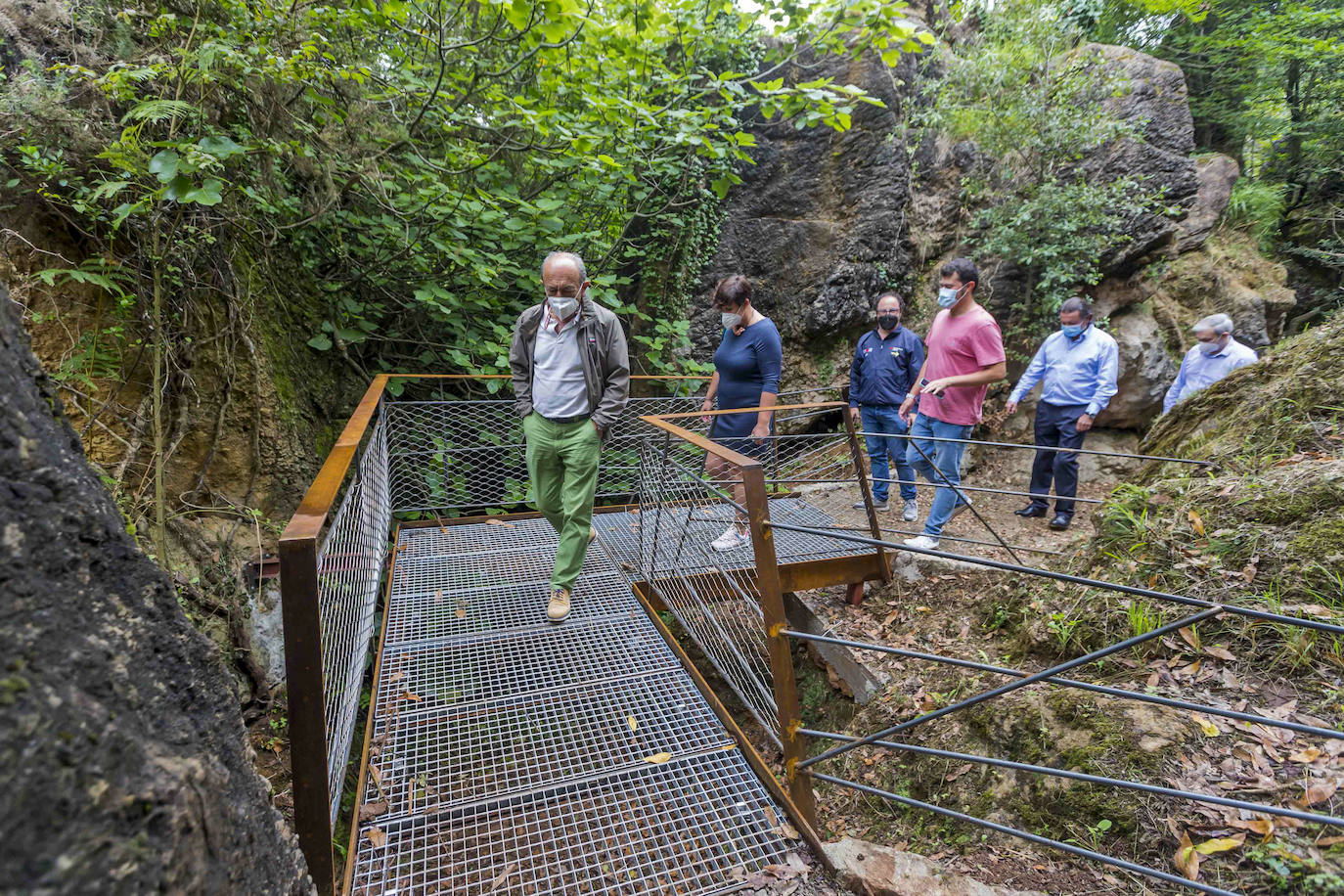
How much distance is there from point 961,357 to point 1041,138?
16.3ft

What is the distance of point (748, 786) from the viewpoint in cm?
209

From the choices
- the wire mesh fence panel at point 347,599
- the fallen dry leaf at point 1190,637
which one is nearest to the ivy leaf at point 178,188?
the wire mesh fence panel at point 347,599

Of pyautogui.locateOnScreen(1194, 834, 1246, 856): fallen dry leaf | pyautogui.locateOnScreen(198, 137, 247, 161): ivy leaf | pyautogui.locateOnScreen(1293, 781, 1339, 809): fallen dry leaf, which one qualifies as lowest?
pyautogui.locateOnScreen(1194, 834, 1246, 856): fallen dry leaf

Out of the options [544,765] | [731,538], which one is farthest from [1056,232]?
[544,765]

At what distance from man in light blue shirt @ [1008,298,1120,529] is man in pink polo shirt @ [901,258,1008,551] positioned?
0.93 m

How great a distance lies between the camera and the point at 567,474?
299cm

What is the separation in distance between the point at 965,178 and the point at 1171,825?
7.68 m

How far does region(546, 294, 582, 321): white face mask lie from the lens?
276 cm

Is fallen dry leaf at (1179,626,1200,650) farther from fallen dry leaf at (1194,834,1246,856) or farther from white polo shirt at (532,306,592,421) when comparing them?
white polo shirt at (532,306,592,421)

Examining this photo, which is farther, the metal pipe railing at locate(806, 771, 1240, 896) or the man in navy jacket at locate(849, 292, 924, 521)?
the man in navy jacket at locate(849, 292, 924, 521)

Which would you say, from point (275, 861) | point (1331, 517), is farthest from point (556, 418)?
point (1331, 517)

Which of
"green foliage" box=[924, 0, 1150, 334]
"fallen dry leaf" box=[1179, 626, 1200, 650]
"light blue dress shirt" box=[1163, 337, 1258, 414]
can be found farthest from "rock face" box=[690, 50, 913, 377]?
"fallen dry leaf" box=[1179, 626, 1200, 650]

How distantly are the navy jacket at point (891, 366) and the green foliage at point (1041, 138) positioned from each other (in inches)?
142

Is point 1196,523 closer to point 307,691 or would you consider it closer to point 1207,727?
point 1207,727
